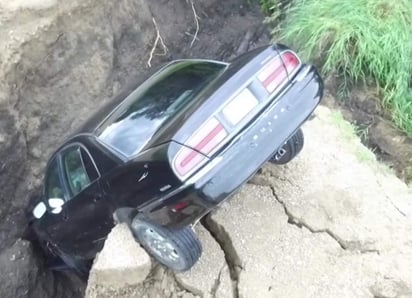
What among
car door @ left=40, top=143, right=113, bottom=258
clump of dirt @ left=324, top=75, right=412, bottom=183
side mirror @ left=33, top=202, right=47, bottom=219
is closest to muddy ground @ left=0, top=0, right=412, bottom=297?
side mirror @ left=33, top=202, right=47, bottom=219

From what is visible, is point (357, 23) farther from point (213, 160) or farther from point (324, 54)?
point (213, 160)

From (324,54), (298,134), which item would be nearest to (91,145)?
(298,134)

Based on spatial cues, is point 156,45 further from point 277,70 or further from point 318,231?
point 318,231

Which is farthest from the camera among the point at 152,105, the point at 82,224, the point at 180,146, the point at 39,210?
the point at 39,210

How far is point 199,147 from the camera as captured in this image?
4.01 metres

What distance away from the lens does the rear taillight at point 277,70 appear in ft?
14.1

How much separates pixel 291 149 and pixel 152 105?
3.24 ft

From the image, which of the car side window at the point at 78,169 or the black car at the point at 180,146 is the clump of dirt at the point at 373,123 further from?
the car side window at the point at 78,169

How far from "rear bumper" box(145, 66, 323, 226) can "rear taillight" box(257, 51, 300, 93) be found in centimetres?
8

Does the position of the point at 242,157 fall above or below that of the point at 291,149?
above

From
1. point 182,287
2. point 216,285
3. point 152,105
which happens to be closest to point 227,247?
point 216,285

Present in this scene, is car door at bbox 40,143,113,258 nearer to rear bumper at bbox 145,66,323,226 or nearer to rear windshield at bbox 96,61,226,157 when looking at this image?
rear windshield at bbox 96,61,226,157

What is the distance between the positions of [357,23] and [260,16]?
1523 millimetres

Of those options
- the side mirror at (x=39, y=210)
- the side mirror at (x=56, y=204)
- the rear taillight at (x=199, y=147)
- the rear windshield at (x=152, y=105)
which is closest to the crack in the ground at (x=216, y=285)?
the rear taillight at (x=199, y=147)
